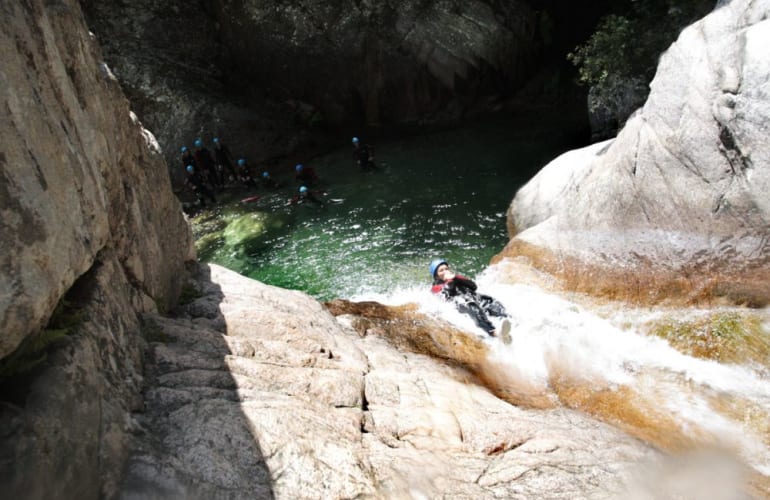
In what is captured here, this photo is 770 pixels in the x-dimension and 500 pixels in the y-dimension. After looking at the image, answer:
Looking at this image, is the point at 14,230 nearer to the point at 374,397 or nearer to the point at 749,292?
the point at 374,397

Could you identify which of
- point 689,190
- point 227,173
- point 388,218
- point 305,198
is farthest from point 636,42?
point 227,173

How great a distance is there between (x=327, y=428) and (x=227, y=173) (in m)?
20.8

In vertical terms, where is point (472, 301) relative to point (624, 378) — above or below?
above

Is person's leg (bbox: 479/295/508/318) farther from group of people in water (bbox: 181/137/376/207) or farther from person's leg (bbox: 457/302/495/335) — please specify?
group of people in water (bbox: 181/137/376/207)

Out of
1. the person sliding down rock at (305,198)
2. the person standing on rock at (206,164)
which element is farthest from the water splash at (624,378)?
the person standing on rock at (206,164)

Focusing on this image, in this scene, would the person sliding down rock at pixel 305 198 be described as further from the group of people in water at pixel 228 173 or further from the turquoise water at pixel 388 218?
the turquoise water at pixel 388 218

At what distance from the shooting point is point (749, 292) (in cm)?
764

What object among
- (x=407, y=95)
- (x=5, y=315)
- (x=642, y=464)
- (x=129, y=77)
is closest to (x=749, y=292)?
(x=642, y=464)

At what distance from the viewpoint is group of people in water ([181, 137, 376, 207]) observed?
67.1ft

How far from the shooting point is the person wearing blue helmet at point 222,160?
75.4 ft

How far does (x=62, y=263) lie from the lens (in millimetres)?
3855

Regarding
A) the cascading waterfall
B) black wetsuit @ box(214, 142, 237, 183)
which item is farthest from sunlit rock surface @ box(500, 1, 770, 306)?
black wetsuit @ box(214, 142, 237, 183)

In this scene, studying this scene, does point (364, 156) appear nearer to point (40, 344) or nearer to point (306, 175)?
point (306, 175)

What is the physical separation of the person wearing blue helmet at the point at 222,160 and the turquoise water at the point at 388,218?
241cm
